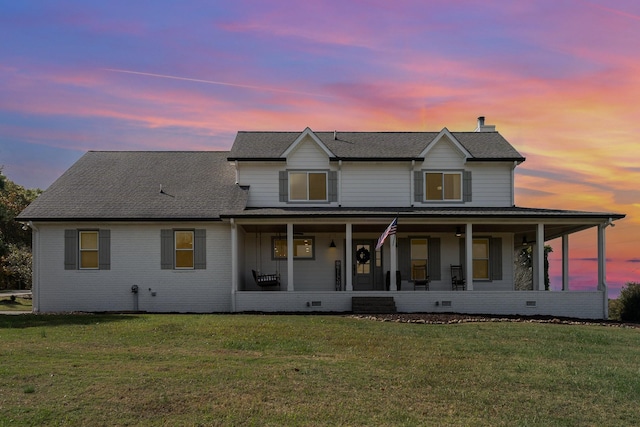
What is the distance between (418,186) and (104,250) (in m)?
11.7

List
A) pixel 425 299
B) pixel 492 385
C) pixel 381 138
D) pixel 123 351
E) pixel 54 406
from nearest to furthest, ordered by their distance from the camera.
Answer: pixel 54 406
pixel 492 385
pixel 123 351
pixel 425 299
pixel 381 138

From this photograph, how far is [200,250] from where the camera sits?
2219cm

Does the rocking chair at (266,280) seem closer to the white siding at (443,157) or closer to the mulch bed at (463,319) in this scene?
the mulch bed at (463,319)

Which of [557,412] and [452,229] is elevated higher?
[452,229]

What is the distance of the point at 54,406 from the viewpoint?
8.62 m

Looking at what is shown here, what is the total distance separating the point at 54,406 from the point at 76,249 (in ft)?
47.4

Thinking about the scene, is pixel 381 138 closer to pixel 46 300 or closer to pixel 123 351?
pixel 46 300

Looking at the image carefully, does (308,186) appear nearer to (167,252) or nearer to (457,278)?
(167,252)

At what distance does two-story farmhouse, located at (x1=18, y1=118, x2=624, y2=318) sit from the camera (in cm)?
2144

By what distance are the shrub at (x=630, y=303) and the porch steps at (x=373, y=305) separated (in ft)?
29.0

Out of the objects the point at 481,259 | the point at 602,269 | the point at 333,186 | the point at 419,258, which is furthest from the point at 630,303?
the point at 333,186

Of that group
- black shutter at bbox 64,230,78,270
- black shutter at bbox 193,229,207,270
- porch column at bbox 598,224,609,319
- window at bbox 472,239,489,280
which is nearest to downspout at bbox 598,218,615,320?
porch column at bbox 598,224,609,319

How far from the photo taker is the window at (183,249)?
72.6ft

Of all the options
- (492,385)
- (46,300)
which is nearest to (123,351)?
(492,385)
